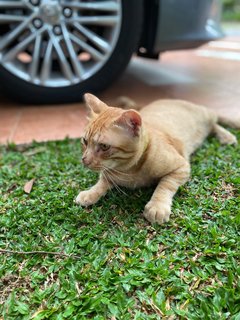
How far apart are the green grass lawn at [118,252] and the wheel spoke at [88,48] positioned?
1414mm

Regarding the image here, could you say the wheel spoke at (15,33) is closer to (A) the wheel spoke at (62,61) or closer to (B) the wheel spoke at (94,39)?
(A) the wheel spoke at (62,61)

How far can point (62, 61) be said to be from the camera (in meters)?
3.29

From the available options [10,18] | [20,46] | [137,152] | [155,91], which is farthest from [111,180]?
[155,91]

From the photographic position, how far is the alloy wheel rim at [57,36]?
3160 millimetres

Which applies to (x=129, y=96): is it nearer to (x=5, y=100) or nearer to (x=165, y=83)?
(x=165, y=83)

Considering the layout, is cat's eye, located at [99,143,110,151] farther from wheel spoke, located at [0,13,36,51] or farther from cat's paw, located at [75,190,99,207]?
wheel spoke, located at [0,13,36,51]

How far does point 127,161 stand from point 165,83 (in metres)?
2.64

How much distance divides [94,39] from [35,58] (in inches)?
20.9

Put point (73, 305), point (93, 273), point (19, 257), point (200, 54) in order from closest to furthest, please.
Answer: point (73, 305) → point (93, 273) → point (19, 257) → point (200, 54)

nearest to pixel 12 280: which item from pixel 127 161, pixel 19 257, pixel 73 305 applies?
pixel 19 257

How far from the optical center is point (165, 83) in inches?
169

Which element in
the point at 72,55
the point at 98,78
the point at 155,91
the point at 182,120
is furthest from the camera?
the point at 155,91

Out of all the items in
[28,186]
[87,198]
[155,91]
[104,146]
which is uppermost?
[104,146]

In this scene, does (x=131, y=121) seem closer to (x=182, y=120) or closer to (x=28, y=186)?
(x=28, y=186)
